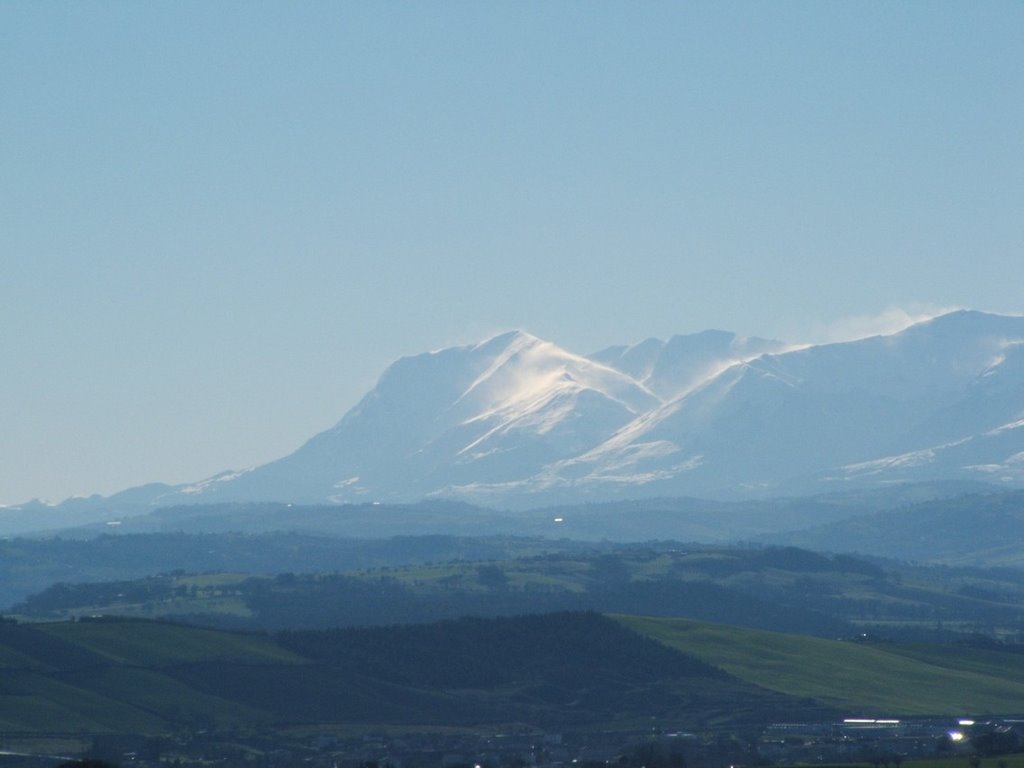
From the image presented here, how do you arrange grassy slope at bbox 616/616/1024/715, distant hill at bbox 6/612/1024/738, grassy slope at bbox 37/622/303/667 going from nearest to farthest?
distant hill at bbox 6/612/1024/738 → grassy slope at bbox 616/616/1024/715 → grassy slope at bbox 37/622/303/667

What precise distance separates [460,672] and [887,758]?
5083 cm

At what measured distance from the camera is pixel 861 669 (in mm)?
140250

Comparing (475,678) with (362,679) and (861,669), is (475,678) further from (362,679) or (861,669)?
(861,669)

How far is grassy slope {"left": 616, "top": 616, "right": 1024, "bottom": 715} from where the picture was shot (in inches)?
5049

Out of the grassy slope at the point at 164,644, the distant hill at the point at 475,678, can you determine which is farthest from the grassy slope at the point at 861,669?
the grassy slope at the point at 164,644

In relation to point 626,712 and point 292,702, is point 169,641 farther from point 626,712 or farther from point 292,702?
point 626,712

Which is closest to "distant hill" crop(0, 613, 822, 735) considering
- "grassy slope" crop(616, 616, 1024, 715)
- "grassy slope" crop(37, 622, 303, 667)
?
"grassy slope" crop(37, 622, 303, 667)

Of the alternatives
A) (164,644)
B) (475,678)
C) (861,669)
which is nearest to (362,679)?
(475,678)

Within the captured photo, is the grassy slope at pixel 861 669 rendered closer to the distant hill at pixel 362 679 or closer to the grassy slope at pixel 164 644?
the distant hill at pixel 362 679

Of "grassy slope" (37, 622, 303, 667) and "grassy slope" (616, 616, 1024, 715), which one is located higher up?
"grassy slope" (37, 622, 303, 667)

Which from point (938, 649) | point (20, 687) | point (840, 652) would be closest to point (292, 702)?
point (20, 687)

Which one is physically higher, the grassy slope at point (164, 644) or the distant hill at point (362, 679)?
the grassy slope at point (164, 644)

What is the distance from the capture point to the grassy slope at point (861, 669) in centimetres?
12825

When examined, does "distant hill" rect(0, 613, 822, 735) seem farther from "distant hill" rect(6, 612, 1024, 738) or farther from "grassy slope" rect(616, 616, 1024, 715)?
"grassy slope" rect(616, 616, 1024, 715)
